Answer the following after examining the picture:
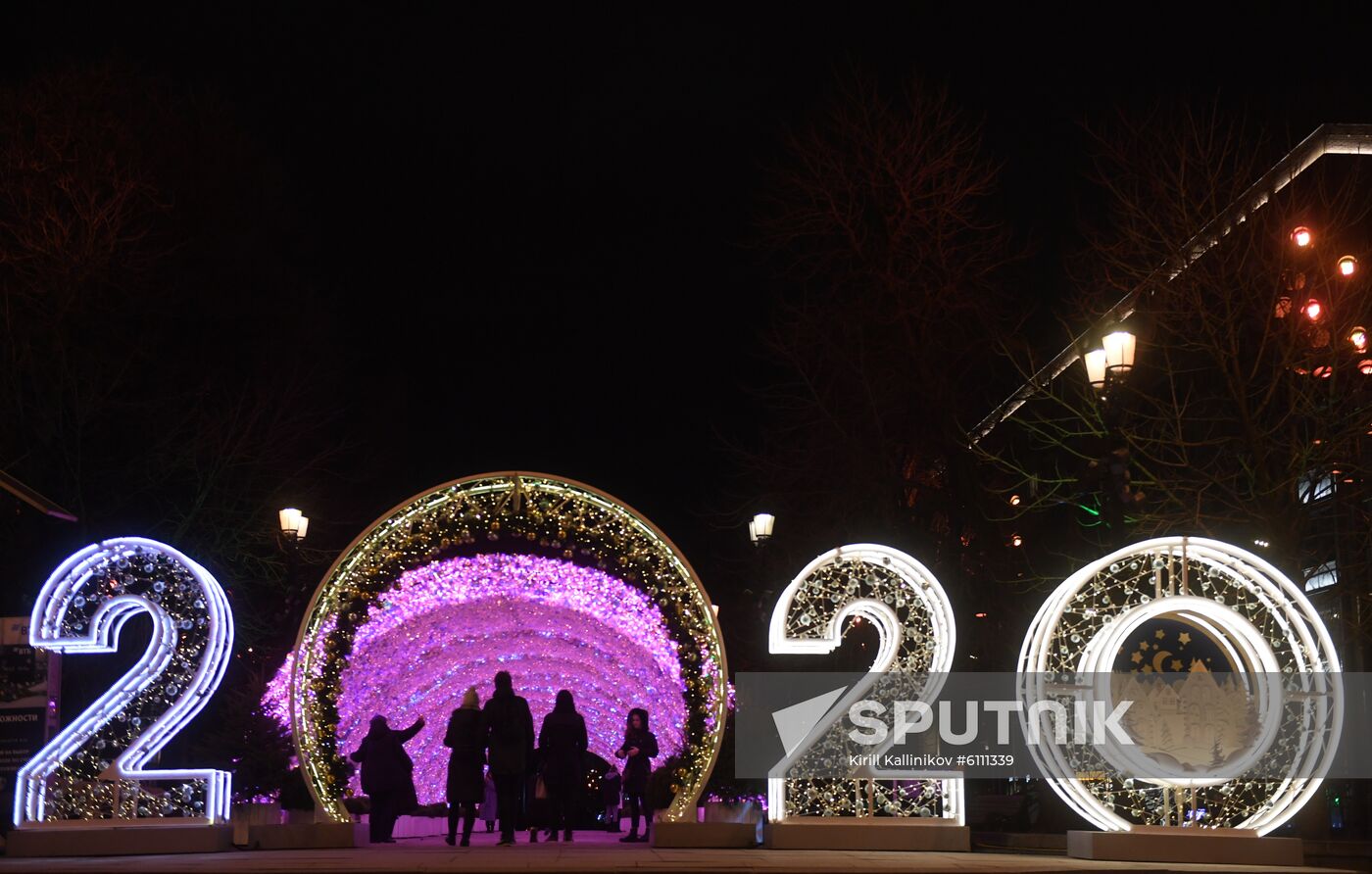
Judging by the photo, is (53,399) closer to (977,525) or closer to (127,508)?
(127,508)

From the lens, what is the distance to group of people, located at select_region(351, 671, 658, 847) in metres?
16.1

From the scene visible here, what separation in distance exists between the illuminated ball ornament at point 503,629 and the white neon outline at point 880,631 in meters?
1.41

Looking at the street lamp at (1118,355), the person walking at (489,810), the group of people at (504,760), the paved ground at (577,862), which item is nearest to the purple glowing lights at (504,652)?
the group of people at (504,760)

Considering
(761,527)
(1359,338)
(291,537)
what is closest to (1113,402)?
(1359,338)

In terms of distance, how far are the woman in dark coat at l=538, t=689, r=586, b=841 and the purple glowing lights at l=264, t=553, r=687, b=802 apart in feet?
7.44

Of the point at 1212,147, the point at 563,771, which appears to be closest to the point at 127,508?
the point at 563,771

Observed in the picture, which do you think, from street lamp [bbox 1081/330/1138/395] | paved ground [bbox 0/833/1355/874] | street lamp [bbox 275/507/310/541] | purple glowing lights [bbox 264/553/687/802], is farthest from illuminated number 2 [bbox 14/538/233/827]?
street lamp [bbox 1081/330/1138/395]

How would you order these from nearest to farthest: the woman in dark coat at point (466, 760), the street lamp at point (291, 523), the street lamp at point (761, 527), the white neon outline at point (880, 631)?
the white neon outline at point (880, 631) < the woman in dark coat at point (466, 760) < the street lamp at point (291, 523) < the street lamp at point (761, 527)

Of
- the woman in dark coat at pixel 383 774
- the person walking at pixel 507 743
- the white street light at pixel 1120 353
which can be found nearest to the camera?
the white street light at pixel 1120 353

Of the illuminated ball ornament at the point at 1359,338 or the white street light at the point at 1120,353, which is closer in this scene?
the white street light at the point at 1120,353

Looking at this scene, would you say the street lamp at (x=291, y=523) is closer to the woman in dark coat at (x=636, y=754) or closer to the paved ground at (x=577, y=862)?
the woman in dark coat at (x=636, y=754)

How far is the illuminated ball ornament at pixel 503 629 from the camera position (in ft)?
54.4

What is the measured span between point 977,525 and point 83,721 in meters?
14.0

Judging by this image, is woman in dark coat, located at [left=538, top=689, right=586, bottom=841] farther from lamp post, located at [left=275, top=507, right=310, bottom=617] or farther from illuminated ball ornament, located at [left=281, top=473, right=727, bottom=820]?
lamp post, located at [left=275, top=507, right=310, bottom=617]
